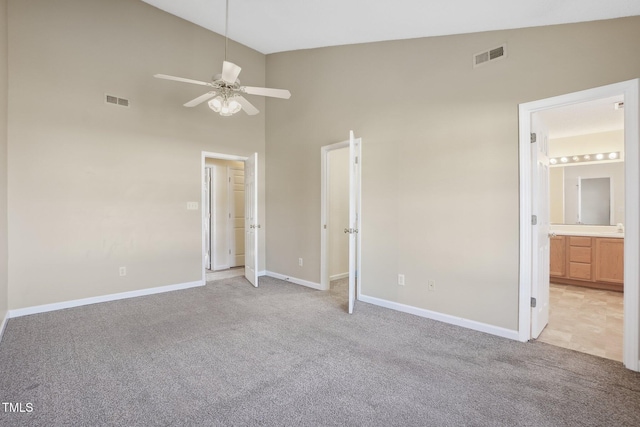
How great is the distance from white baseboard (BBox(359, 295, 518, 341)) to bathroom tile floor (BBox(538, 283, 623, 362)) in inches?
13.6

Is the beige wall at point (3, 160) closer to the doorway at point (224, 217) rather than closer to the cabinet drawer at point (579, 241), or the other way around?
the doorway at point (224, 217)

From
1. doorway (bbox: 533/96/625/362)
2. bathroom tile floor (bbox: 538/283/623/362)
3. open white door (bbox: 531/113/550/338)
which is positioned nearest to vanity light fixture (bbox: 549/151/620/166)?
doorway (bbox: 533/96/625/362)

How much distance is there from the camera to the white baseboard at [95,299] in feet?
10.8

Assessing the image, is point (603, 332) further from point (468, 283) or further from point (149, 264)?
point (149, 264)

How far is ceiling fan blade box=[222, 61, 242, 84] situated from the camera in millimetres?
2537

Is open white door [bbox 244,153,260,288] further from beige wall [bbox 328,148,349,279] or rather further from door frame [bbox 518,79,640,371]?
door frame [bbox 518,79,640,371]

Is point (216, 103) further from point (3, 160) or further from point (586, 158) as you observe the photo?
point (586, 158)

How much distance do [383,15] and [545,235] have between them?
278 cm

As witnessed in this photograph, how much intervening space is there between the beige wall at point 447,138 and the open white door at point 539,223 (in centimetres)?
17

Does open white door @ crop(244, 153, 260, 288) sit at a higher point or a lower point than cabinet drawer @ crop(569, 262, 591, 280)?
higher

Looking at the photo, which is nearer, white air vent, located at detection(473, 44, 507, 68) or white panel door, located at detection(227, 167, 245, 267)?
white air vent, located at detection(473, 44, 507, 68)

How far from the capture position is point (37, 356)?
2.38 metres

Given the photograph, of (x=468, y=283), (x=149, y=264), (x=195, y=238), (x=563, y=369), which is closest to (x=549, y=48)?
(x=468, y=283)

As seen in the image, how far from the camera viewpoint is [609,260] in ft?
14.6
